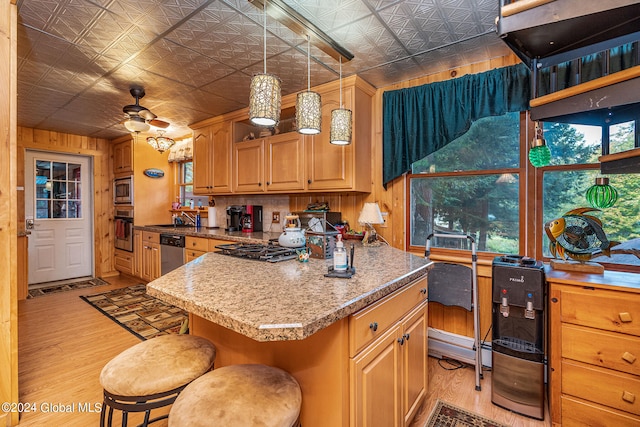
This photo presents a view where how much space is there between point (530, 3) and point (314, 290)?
4.46 feet

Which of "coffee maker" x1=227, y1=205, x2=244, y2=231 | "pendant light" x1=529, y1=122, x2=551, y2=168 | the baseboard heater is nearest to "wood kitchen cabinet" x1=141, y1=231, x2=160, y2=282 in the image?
"coffee maker" x1=227, y1=205, x2=244, y2=231

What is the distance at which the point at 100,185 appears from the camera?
17.7ft

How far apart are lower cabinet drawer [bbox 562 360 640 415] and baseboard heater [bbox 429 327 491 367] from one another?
674mm

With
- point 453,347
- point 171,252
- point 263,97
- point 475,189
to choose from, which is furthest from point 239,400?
point 171,252

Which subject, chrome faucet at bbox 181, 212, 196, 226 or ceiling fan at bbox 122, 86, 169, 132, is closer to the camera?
ceiling fan at bbox 122, 86, 169, 132

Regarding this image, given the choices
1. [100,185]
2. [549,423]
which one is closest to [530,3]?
[549,423]

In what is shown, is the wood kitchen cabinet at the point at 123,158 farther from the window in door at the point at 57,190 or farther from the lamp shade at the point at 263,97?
the lamp shade at the point at 263,97

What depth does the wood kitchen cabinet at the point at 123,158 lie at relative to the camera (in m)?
5.07

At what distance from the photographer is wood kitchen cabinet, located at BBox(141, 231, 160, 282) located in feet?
14.2

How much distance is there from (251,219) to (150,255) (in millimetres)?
1844

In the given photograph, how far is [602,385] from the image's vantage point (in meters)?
1.59

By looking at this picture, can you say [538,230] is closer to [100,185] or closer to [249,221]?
[249,221]

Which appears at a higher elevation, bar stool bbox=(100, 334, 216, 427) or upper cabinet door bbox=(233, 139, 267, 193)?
upper cabinet door bbox=(233, 139, 267, 193)

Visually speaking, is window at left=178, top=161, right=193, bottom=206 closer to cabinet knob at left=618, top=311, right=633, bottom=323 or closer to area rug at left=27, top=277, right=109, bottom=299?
area rug at left=27, top=277, right=109, bottom=299
